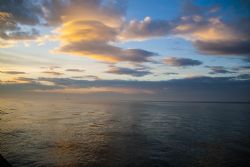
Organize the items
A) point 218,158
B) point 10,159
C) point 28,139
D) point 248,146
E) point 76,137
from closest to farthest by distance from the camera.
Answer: point 10,159, point 218,158, point 248,146, point 28,139, point 76,137

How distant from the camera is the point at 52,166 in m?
29.5

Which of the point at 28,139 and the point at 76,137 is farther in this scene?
the point at 76,137

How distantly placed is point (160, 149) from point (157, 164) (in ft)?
29.1

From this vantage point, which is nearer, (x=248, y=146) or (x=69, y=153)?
(x=69, y=153)

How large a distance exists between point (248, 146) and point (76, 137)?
3490cm

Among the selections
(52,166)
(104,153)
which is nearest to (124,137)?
(104,153)

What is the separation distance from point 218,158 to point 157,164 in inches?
412

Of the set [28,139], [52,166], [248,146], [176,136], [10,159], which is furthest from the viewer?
[176,136]

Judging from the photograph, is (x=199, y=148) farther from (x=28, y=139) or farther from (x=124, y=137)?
(x=28, y=139)

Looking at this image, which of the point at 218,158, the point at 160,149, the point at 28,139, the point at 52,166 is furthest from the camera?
the point at 28,139

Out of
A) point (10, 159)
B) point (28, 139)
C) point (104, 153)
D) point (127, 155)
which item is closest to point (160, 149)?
point (127, 155)

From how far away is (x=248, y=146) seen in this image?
43469 millimetres

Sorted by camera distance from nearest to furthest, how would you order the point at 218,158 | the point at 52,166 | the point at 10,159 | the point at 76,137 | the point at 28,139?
the point at 52,166 < the point at 10,159 < the point at 218,158 < the point at 28,139 < the point at 76,137

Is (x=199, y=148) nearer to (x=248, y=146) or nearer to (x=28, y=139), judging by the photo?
(x=248, y=146)
